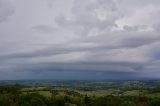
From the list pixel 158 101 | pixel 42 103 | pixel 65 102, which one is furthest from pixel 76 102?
pixel 158 101

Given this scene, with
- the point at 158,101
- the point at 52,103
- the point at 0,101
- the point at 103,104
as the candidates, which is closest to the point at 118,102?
the point at 103,104

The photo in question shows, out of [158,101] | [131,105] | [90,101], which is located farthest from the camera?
[90,101]

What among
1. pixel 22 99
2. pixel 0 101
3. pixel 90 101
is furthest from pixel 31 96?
pixel 90 101

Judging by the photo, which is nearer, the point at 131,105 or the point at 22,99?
the point at 131,105

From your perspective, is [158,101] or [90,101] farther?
[90,101]

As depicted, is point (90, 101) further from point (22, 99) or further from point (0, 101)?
point (0, 101)

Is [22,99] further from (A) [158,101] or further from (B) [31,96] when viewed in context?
(A) [158,101]

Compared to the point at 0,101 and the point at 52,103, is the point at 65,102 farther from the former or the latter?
the point at 0,101

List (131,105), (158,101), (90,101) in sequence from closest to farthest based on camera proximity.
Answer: (131,105), (158,101), (90,101)
